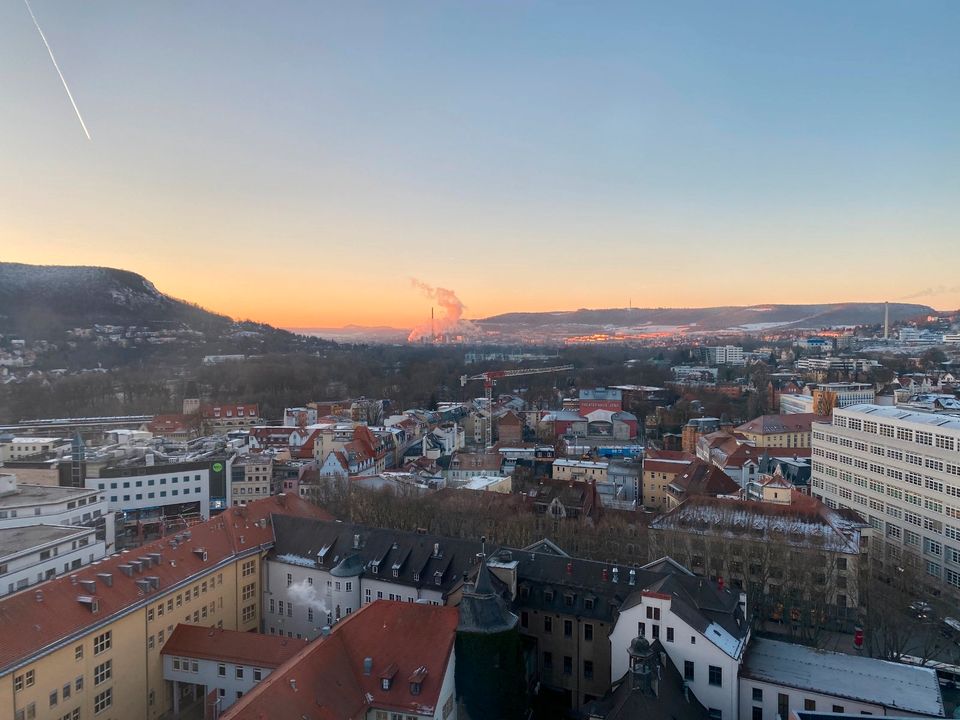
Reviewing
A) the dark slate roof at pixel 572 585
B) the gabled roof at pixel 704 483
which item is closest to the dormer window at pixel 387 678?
the dark slate roof at pixel 572 585

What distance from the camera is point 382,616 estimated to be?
19.8 metres

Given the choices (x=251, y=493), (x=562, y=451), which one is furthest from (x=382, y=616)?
(x=562, y=451)

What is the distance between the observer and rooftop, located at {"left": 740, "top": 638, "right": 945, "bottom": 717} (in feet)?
59.4

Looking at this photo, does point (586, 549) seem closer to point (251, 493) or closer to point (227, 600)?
point (227, 600)

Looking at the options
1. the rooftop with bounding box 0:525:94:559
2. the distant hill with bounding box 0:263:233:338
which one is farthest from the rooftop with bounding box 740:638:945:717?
the distant hill with bounding box 0:263:233:338

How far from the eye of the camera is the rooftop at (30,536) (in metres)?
24.9

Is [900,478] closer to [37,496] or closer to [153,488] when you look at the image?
[37,496]

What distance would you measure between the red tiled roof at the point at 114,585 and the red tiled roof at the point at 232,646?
1.95 meters

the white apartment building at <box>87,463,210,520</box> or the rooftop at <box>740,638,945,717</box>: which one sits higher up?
the rooftop at <box>740,638,945,717</box>

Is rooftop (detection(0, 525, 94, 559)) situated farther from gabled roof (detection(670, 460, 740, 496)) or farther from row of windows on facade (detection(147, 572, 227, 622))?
gabled roof (detection(670, 460, 740, 496))

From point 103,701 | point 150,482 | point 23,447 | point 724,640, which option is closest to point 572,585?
point 724,640

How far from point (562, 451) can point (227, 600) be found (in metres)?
48.0

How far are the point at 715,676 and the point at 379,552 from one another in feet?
46.0

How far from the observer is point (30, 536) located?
26625 millimetres
